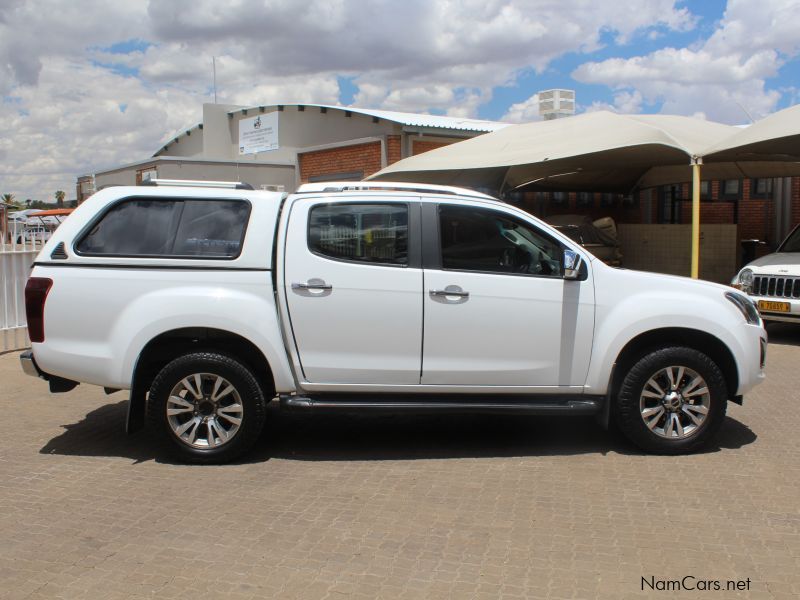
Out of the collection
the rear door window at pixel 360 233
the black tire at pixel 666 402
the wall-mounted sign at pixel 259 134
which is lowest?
the black tire at pixel 666 402

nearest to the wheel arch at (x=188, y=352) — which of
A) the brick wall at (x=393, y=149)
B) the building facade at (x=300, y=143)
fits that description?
the building facade at (x=300, y=143)

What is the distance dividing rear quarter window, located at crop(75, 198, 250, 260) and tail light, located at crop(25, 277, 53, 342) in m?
0.33

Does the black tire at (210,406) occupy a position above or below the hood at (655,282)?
below

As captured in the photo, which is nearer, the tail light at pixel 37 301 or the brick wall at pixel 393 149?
the tail light at pixel 37 301

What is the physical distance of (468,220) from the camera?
5699 millimetres

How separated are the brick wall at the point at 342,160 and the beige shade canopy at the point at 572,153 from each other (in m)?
3.09

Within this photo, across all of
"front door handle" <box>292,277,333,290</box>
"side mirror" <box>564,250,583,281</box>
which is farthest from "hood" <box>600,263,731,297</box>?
"front door handle" <box>292,277,333,290</box>

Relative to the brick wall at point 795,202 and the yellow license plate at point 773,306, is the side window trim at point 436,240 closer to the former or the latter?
the yellow license plate at point 773,306

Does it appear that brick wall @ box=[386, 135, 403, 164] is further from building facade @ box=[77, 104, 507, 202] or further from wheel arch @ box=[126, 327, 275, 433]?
wheel arch @ box=[126, 327, 275, 433]

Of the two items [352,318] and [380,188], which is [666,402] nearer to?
[352,318]

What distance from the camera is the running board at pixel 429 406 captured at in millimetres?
5508

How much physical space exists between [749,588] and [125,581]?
2955 millimetres

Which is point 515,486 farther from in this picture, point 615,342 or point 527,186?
point 527,186

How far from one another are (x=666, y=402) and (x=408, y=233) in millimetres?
2202
